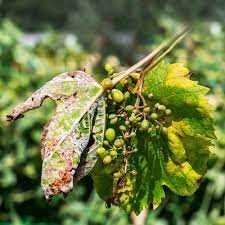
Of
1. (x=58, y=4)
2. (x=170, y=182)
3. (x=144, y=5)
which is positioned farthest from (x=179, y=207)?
(x=58, y=4)

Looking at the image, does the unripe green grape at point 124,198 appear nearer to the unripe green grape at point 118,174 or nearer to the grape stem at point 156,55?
the unripe green grape at point 118,174

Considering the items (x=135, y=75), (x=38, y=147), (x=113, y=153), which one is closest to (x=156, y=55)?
(x=135, y=75)

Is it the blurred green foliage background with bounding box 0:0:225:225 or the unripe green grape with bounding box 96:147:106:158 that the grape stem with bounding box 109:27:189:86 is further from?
the blurred green foliage background with bounding box 0:0:225:225

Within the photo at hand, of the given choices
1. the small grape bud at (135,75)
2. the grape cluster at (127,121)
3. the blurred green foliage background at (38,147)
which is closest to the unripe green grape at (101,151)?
the grape cluster at (127,121)

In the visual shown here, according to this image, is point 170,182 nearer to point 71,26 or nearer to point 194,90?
point 194,90

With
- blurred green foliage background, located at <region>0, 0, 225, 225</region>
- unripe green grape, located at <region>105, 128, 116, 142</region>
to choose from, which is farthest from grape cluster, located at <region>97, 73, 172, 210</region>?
blurred green foliage background, located at <region>0, 0, 225, 225</region>

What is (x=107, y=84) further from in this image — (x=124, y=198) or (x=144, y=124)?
(x=124, y=198)

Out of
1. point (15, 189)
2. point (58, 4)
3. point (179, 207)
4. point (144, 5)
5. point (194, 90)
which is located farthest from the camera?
point (58, 4)
